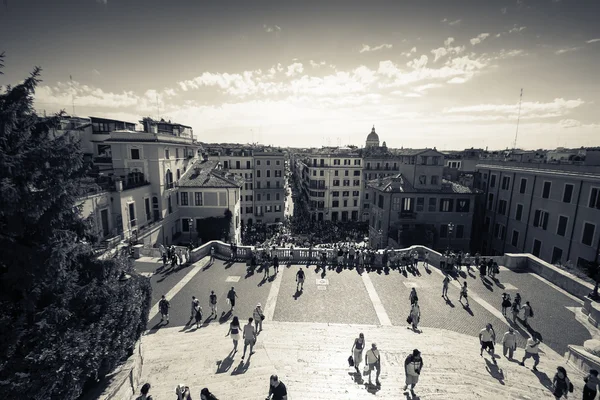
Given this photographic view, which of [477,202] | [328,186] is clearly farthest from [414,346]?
[328,186]

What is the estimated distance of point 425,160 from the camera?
3759cm

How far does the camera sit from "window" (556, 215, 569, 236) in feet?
96.7

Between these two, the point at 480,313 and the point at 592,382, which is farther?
the point at 480,313

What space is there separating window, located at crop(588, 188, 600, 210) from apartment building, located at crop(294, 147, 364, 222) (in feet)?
139

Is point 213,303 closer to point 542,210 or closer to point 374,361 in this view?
point 374,361

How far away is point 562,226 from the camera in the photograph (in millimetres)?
29828

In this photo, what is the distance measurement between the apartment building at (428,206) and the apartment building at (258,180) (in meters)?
30.6

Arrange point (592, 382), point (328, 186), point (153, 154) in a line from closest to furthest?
point (592, 382) < point (153, 154) < point (328, 186)

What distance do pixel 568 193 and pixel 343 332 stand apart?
3021 cm

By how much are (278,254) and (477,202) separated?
32.1m

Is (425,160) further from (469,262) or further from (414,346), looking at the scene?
(414,346)

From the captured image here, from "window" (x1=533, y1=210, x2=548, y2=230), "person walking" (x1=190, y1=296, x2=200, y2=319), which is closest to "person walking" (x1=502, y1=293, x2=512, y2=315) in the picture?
"person walking" (x1=190, y1=296, x2=200, y2=319)

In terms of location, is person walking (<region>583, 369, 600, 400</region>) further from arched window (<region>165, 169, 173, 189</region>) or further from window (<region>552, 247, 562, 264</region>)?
arched window (<region>165, 169, 173, 189</region>)

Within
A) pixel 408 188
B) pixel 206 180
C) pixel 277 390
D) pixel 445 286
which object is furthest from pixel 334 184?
pixel 277 390
